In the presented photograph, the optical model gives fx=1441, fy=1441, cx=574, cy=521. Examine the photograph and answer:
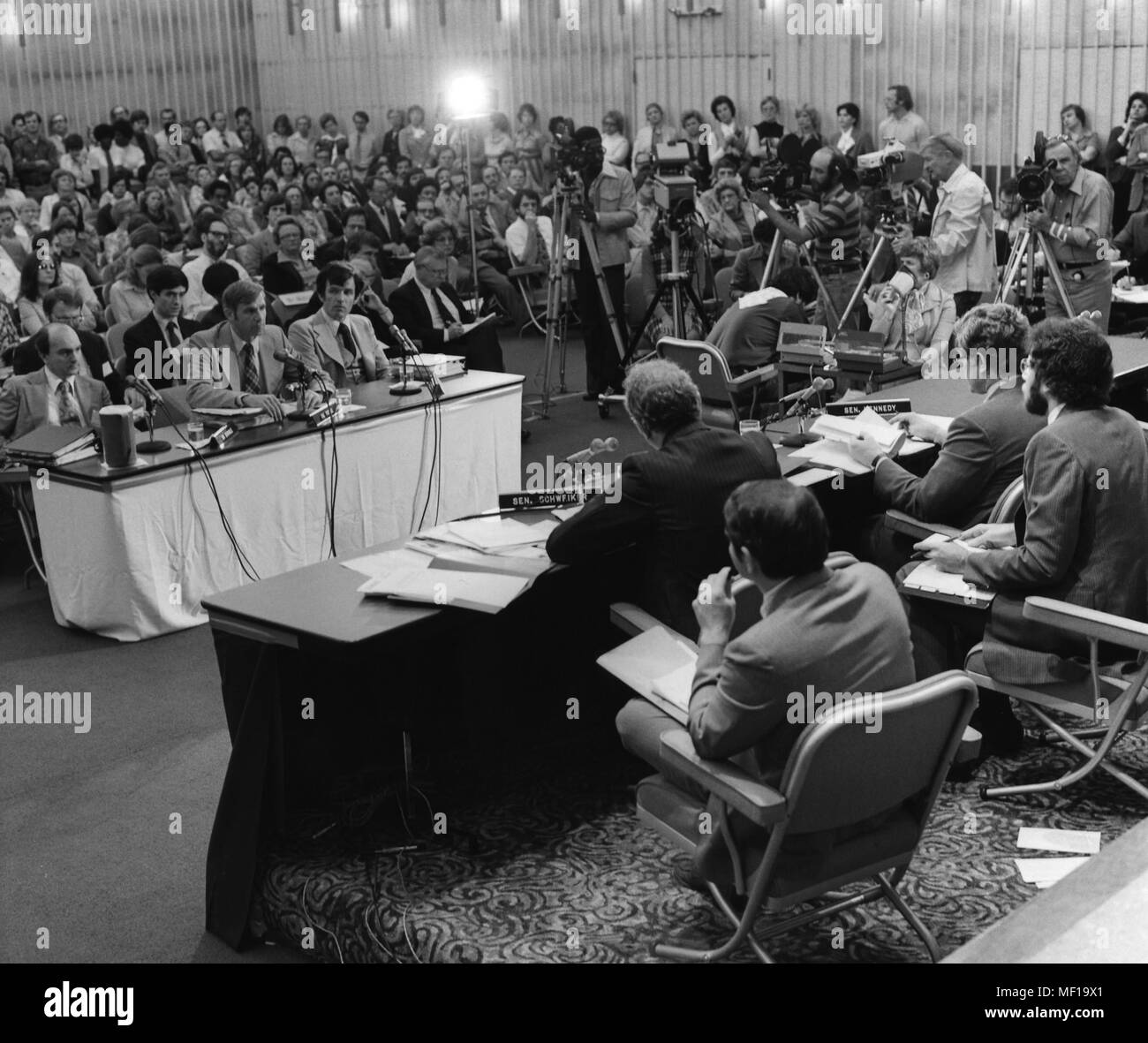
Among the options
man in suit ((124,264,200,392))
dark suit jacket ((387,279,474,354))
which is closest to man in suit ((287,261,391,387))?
man in suit ((124,264,200,392))

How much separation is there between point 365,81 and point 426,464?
36.5 feet

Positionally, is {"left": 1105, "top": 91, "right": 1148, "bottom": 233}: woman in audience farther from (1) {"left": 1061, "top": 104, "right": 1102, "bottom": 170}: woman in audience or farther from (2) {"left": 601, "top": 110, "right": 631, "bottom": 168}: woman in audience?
(2) {"left": 601, "top": 110, "right": 631, "bottom": 168}: woman in audience

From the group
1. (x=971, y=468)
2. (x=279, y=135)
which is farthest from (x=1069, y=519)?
(x=279, y=135)

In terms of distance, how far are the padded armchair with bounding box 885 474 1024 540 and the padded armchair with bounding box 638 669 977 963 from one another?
1.17 metres

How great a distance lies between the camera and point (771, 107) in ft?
40.5

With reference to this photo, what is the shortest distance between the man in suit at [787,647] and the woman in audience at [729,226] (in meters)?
7.46

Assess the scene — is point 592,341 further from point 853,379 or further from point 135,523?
point 135,523

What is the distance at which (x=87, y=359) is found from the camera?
6504 mm

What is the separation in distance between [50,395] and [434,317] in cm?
221

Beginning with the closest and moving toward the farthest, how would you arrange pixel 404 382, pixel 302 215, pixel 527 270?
pixel 404 382, pixel 302 215, pixel 527 270

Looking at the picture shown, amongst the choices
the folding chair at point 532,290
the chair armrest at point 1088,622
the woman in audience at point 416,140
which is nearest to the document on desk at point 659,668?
the chair armrest at point 1088,622

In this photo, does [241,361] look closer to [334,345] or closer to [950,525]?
[334,345]

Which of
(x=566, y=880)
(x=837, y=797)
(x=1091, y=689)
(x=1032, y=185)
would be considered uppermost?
(x=1032, y=185)

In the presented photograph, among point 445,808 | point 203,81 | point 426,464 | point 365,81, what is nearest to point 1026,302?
point 426,464
